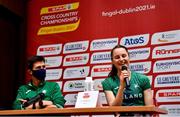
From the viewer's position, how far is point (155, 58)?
12.8 ft

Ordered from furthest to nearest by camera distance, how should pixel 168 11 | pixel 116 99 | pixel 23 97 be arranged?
1. pixel 168 11
2. pixel 23 97
3. pixel 116 99

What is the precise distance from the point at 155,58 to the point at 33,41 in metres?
1.74

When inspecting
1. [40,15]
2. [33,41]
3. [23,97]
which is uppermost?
[40,15]

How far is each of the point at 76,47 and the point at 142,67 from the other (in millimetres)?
926

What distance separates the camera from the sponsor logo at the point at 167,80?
372cm

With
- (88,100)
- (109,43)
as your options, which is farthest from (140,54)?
(88,100)

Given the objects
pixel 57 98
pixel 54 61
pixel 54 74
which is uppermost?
pixel 54 61

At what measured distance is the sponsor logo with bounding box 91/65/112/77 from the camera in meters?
4.19

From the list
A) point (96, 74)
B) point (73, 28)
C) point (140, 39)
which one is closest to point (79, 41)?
point (73, 28)

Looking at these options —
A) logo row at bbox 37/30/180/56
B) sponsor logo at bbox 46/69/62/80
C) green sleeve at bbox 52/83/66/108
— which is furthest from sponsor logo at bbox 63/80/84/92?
green sleeve at bbox 52/83/66/108

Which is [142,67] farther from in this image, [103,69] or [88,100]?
[88,100]

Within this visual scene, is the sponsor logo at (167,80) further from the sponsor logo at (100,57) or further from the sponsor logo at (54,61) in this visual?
the sponsor logo at (54,61)

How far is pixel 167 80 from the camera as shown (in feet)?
12.4

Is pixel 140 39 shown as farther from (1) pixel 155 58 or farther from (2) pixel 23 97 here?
(2) pixel 23 97
